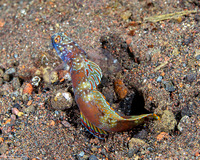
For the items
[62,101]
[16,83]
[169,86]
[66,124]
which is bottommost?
[169,86]

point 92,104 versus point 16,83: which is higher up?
point 16,83

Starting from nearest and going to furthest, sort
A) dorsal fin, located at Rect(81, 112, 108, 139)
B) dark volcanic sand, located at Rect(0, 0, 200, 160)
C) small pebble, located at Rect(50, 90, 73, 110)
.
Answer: dark volcanic sand, located at Rect(0, 0, 200, 160)
dorsal fin, located at Rect(81, 112, 108, 139)
small pebble, located at Rect(50, 90, 73, 110)

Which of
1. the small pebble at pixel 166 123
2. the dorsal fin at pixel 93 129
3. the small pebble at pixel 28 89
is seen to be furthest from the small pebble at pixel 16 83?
the small pebble at pixel 166 123

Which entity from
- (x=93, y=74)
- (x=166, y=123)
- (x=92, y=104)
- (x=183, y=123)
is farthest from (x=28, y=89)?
(x=183, y=123)

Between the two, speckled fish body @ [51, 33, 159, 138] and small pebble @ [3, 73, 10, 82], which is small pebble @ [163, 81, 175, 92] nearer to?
speckled fish body @ [51, 33, 159, 138]

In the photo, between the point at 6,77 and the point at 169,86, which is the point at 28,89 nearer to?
the point at 6,77

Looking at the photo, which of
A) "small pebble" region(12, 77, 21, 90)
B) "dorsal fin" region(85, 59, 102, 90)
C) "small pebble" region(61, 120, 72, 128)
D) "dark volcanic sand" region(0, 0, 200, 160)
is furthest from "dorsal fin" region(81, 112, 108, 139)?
"small pebble" region(12, 77, 21, 90)

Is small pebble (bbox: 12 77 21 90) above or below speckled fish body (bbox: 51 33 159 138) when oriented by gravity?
above

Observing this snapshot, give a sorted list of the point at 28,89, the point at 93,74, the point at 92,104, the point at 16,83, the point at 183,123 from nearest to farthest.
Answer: the point at 183,123
the point at 92,104
the point at 93,74
the point at 28,89
the point at 16,83

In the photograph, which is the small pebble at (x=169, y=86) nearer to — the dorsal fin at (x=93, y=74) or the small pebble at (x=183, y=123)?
the small pebble at (x=183, y=123)
